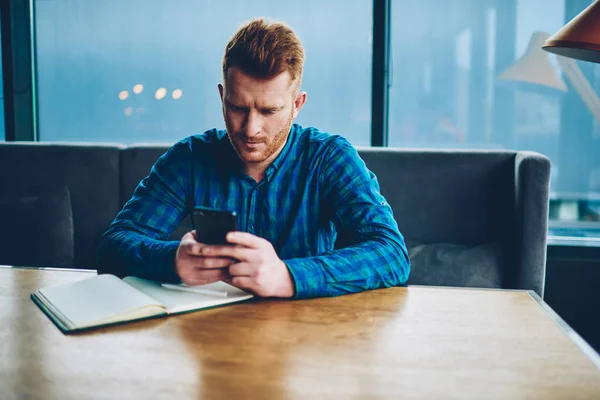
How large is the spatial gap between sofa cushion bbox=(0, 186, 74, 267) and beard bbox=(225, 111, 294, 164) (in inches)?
55.1

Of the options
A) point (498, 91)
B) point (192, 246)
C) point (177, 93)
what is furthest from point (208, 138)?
point (498, 91)

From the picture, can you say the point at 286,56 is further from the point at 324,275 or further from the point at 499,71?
the point at 499,71

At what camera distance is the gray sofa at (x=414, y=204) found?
239 cm

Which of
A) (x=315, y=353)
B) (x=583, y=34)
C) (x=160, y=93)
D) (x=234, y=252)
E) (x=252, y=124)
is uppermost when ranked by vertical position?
(x=583, y=34)

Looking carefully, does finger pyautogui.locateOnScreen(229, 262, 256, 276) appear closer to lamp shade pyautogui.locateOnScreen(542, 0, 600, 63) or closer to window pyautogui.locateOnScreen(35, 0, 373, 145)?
lamp shade pyautogui.locateOnScreen(542, 0, 600, 63)

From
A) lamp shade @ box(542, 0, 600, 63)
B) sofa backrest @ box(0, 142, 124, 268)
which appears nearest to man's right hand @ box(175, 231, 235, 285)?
lamp shade @ box(542, 0, 600, 63)

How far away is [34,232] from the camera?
2.75 metres

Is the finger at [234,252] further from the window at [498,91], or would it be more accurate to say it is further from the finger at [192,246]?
the window at [498,91]

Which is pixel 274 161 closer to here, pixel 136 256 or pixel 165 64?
pixel 136 256

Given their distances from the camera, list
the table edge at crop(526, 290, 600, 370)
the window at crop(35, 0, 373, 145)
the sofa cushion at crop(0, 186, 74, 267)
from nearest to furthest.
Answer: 1. the table edge at crop(526, 290, 600, 370)
2. the sofa cushion at crop(0, 186, 74, 267)
3. the window at crop(35, 0, 373, 145)

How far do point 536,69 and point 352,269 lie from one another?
212 centimetres

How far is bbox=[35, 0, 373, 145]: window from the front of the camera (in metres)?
3.25

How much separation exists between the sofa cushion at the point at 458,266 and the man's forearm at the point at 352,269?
1.00 metres

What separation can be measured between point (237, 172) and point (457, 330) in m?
0.85
